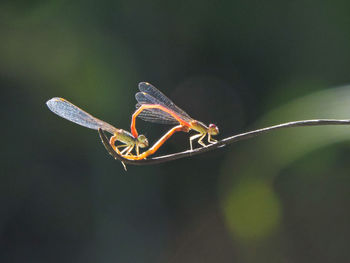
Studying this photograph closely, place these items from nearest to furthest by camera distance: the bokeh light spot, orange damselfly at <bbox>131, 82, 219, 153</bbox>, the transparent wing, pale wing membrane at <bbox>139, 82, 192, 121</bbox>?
1. the transparent wing
2. orange damselfly at <bbox>131, 82, 219, 153</bbox>
3. pale wing membrane at <bbox>139, 82, 192, 121</bbox>
4. the bokeh light spot

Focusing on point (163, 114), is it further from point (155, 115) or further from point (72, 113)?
point (72, 113)

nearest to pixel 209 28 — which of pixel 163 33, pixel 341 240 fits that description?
pixel 163 33

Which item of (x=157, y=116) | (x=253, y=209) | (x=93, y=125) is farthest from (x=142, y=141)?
(x=253, y=209)

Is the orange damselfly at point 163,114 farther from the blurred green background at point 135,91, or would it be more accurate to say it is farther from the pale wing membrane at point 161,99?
the blurred green background at point 135,91

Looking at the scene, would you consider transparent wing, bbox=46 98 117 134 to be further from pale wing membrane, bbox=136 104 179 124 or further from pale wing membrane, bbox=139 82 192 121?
pale wing membrane, bbox=139 82 192 121

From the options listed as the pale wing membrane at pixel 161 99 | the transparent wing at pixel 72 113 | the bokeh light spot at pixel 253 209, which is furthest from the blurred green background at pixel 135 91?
the transparent wing at pixel 72 113

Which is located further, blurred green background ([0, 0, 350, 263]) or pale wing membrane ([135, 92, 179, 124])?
blurred green background ([0, 0, 350, 263])

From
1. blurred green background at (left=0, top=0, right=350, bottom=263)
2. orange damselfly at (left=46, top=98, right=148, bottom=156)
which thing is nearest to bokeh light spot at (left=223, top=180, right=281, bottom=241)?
blurred green background at (left=0, top=0, right=350, bottom=263)

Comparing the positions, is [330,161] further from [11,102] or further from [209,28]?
[11,102]

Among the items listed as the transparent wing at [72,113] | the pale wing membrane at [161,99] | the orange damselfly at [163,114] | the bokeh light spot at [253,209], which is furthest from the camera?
the bokeh light spot at [253,209]
